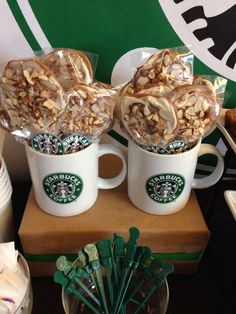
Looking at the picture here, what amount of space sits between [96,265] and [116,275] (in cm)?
4

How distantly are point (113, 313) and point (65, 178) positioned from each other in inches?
8.4

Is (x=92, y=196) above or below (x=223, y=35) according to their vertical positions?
below

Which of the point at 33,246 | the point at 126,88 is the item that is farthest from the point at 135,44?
the point at 33,246

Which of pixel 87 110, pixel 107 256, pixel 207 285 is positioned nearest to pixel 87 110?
pixel 87 110

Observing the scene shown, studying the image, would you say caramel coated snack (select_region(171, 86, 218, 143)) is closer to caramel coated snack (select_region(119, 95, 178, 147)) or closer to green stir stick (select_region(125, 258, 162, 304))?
caramel coated snack (select_region(119, 95, 178, 147))

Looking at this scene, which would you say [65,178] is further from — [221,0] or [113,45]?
[221,0]

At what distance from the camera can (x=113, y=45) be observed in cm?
63

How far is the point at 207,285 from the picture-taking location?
0.63m

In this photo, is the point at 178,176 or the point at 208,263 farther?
the point at 208,263

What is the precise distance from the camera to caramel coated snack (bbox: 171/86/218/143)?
482 millimetres

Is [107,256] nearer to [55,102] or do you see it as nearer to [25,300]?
[25,300]

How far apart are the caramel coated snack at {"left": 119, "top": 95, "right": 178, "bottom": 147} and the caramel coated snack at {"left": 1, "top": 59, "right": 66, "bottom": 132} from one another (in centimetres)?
9

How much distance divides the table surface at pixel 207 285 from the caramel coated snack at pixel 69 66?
328 millimetres

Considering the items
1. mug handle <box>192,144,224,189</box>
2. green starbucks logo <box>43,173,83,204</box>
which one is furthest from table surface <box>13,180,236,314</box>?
green starbucks logo <box>43,173,83,204</box>
